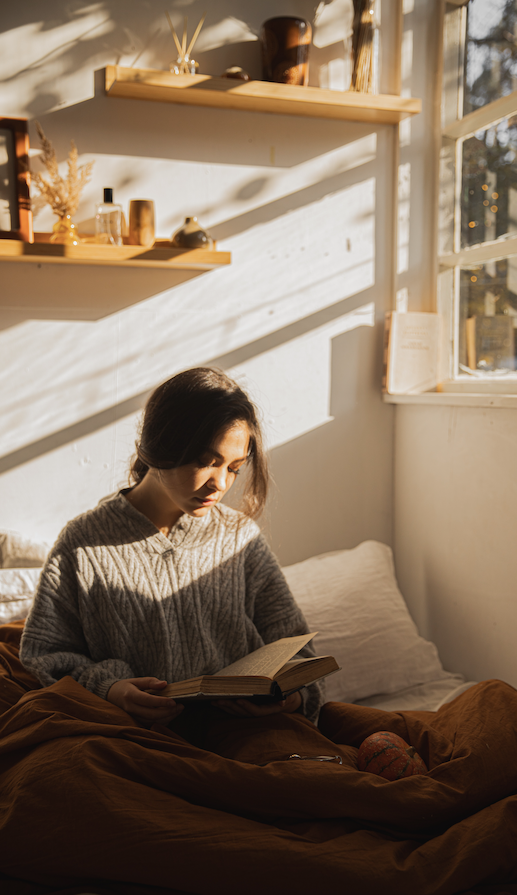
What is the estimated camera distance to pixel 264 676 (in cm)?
97

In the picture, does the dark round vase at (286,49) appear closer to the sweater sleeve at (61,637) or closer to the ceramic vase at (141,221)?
the ceramic vase at (141,221)

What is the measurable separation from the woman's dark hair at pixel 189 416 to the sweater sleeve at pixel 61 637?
0.85 feet

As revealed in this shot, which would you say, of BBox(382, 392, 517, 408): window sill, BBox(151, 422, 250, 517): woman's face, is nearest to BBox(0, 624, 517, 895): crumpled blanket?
BBox(151, 422, 250, 517): woman's face

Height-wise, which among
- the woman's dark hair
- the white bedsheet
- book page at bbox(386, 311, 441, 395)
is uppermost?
book page at bbox(386, 311, 441, 395)

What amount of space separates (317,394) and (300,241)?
0.49 meters

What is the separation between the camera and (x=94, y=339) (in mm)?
1999

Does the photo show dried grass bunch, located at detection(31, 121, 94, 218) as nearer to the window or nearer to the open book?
the window

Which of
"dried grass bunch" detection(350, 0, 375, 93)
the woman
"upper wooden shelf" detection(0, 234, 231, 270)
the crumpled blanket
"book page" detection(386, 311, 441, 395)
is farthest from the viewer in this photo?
"book page" detection(386, 311, 441, 395)

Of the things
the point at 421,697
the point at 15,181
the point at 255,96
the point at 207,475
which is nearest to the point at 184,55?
the point at 255,96

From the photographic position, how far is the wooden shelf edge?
1.79 metres

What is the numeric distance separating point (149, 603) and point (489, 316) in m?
1.29

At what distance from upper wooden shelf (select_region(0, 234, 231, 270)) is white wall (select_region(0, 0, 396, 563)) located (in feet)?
0.37

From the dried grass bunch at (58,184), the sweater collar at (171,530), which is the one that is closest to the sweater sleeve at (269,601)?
the sweater collar at (171,530)

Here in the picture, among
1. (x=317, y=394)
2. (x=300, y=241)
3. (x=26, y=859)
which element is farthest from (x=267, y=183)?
(x=26, y=859)
